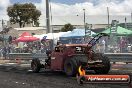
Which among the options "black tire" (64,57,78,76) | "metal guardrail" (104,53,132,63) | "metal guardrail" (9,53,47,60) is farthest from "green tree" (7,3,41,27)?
"black tire" (64,57,78,76)

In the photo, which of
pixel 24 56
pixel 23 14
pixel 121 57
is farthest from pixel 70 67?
pixel 23 14

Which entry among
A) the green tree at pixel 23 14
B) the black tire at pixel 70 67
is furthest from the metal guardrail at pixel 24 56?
the green tree at pixel 23 14

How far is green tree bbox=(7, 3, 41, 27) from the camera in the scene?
10781cm

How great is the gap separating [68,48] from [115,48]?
11.5 meters

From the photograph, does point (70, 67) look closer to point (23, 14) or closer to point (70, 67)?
point (70, 67)

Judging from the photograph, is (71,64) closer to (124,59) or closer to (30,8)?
(124,59)

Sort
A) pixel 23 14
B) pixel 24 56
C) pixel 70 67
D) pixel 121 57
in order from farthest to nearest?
pixel 23 14 < pixel 24 56 < pixel 121 57 < pixel 70 67

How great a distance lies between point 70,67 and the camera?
1786cm

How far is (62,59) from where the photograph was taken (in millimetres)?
18766

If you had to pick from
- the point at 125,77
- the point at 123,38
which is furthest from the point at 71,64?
the point at 123,38

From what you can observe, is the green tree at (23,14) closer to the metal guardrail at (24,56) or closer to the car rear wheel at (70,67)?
the metal guardrail at (24,56)

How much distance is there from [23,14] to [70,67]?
9276 cm

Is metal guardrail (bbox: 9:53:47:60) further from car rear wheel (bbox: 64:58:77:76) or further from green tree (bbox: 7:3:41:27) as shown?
green tree (bbox: 7:3:41:27)

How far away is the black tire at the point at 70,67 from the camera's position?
17.5 m
